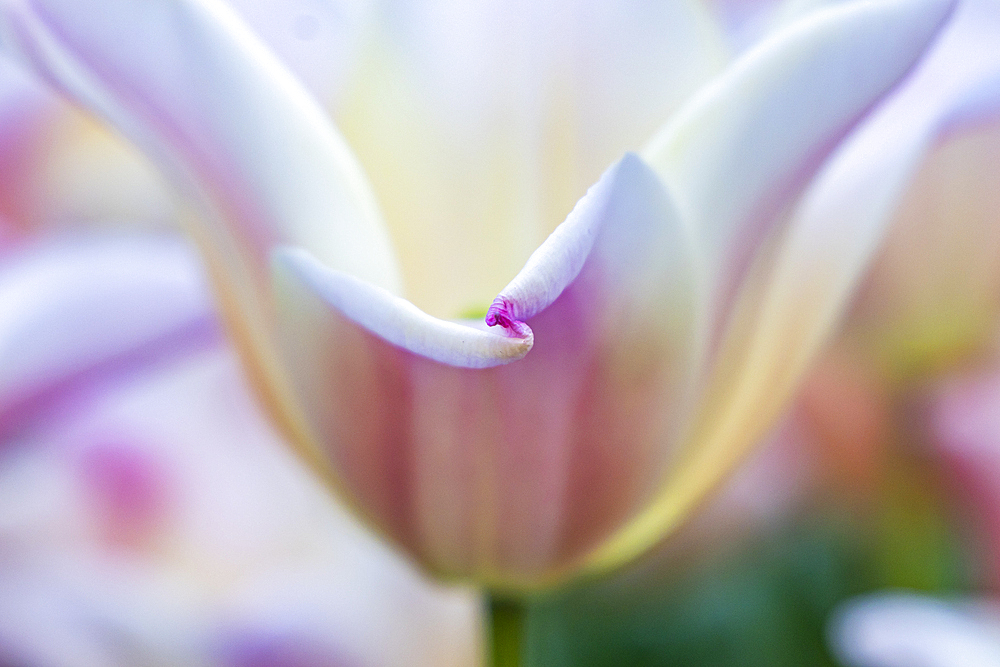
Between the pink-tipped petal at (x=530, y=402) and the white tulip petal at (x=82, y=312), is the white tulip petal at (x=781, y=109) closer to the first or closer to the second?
the pink-tipped petal at (x=530, y=402)

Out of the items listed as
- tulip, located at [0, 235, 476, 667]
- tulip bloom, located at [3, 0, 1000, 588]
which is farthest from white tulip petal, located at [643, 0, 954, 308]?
tulip, located at [0, 235, 476, 667]

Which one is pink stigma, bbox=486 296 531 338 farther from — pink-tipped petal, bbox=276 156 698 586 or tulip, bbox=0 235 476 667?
tulip, bbox=0 235 476 667

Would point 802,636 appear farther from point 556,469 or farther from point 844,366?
point 556,469

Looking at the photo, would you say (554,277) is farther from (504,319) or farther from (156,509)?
(156,509)

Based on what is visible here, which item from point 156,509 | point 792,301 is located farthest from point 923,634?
point 156,509

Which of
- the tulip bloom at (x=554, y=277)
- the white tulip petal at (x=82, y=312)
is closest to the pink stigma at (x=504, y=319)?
the tulip bloom at (x=554, y=277)
